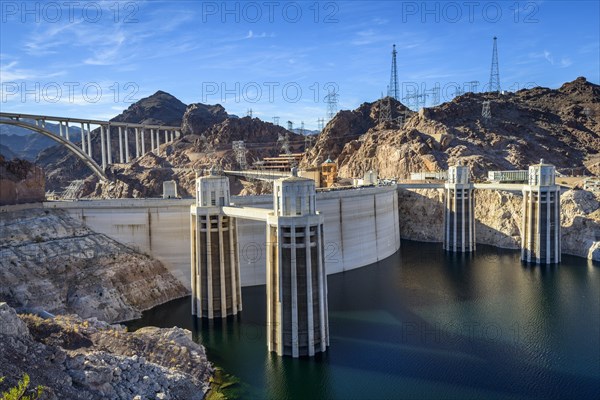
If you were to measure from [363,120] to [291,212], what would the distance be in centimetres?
8338

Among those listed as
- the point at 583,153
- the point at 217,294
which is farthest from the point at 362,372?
the point at 583,153

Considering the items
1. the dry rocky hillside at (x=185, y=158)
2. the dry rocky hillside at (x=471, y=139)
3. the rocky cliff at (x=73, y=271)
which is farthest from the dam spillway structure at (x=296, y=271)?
the dry rocky hillside at (x=185, y=158)

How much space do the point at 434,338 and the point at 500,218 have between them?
1382 inches

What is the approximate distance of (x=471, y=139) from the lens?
82.8 metres

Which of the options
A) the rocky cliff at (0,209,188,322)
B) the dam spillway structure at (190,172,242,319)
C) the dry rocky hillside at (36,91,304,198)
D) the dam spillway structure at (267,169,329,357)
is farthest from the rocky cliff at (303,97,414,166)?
the dam spillway structure at (267,169,329,357)

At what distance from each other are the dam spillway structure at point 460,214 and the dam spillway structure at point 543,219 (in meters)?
8.47

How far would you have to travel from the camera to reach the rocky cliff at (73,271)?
3550cm

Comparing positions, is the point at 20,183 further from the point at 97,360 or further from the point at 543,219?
the point at 543,219

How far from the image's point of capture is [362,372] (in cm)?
2812

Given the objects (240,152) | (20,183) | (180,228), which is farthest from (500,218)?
(240,152)

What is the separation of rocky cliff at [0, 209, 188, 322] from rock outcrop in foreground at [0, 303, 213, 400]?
7.49m

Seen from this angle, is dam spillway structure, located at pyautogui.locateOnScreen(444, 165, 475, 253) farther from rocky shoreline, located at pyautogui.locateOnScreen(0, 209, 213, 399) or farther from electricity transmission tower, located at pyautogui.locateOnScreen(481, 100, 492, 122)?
rocky shoreline, located at pyautogui.locateOnScreen(0, 209, 213, 399)

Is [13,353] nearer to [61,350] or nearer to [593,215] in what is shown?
[61,350]

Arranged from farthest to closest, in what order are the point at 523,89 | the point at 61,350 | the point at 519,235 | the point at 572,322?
the point at 523,89
the point at 519,235
the point at 572,322
the point at 61,350
